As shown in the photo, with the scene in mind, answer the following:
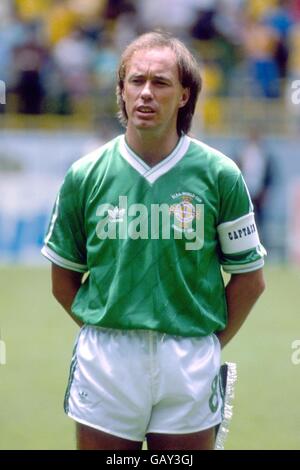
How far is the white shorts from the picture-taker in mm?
4777

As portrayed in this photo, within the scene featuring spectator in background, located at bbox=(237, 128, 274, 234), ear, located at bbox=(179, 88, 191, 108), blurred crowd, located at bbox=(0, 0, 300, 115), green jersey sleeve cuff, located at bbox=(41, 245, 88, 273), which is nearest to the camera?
ear, located at bbox=(179, 88, 191, 108)

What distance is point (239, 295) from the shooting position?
5.11 m

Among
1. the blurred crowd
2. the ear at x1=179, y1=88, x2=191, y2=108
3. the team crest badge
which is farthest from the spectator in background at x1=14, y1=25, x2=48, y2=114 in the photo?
the team crest badge

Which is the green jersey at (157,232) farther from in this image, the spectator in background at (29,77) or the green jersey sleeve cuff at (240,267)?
the spectator in background at (29,77)

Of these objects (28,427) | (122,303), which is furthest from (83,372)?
(28,427)

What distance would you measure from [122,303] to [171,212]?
41cm

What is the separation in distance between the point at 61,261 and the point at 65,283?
5.1 inches

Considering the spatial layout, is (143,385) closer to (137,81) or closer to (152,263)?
(152,263)

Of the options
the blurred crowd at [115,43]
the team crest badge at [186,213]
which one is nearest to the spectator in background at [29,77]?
the blurred crowd at [115,43]

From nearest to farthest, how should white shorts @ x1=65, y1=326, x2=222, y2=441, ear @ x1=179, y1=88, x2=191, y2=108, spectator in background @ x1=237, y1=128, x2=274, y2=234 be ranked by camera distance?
white shorts @ x1=65, y1=326, x2=222, y2=441
ear @ x1=179, y1=88, x2=191, y2=108
spectator in background @ x1=237, y1=128, x2=274, y2=234

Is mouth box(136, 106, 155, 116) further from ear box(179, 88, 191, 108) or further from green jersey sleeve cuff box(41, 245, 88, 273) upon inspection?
green jersey sleeve cuff box(41, 245, 88, 273)

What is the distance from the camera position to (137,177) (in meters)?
4.88

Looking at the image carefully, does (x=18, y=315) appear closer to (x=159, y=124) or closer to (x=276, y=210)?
(x=276, y=210)

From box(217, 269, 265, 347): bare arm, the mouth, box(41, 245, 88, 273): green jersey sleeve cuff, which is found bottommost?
box(217, 269, 265, 347): bare arm
